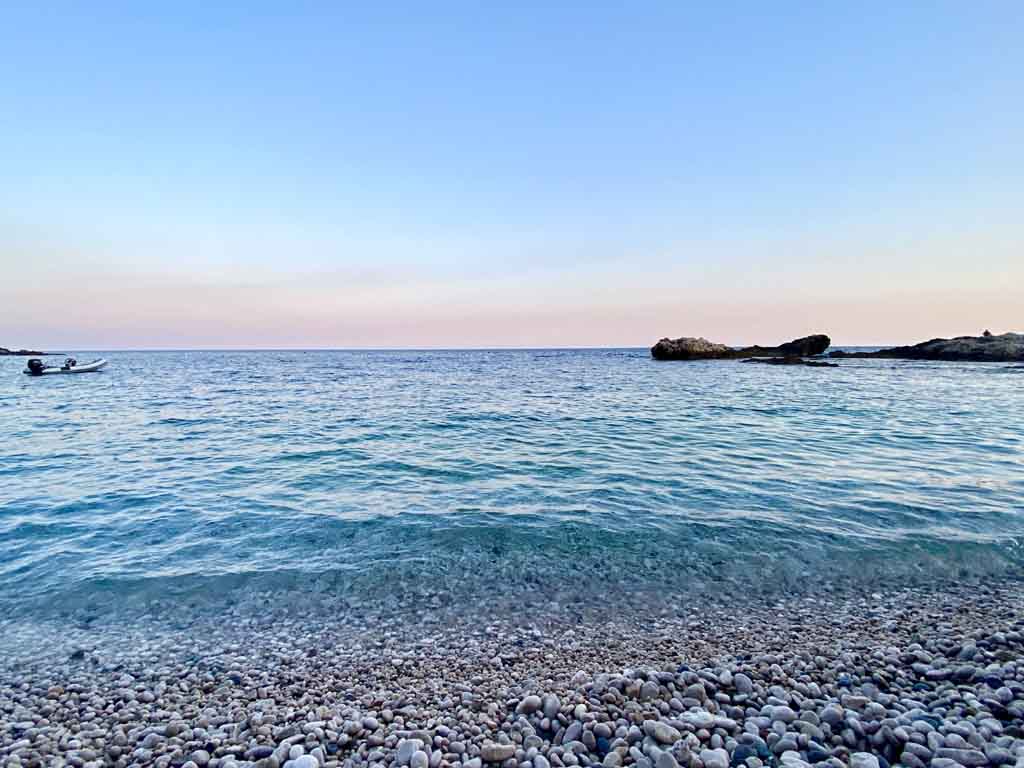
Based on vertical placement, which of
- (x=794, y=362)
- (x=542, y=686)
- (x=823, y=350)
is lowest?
(x=542, y=686)

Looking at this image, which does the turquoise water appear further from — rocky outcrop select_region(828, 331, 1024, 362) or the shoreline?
rocky outcrop select_region(828, 331, 1024, 362)

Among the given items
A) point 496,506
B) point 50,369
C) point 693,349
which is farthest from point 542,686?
point 693,349

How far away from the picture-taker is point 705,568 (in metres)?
7.16

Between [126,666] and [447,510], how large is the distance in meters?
5.50

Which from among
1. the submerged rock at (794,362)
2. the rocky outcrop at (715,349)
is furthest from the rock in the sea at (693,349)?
the submerged rock at (794,362)

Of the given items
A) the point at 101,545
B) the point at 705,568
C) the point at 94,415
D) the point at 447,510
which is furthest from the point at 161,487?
the point at 94,415

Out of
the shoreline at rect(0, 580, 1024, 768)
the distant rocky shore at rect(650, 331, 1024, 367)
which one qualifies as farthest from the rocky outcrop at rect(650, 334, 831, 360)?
the shoreline at rect(0, 580, 1024, 768)

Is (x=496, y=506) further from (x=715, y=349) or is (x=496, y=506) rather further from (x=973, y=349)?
(x=973, y=349)

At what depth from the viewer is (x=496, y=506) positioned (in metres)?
9.98

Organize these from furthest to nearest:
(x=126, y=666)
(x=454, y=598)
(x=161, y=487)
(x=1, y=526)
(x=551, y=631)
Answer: (x=161, y=487), (x=1, y=526), (x=454, y=598), (x=551, y=631), (x=126, y=666)

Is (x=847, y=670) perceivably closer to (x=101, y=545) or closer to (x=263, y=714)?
(x=263, y=714)

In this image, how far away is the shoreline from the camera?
11.6ft

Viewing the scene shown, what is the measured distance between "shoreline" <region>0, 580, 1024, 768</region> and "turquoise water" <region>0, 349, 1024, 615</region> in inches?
30.3

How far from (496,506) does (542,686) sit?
5522 millimetres
